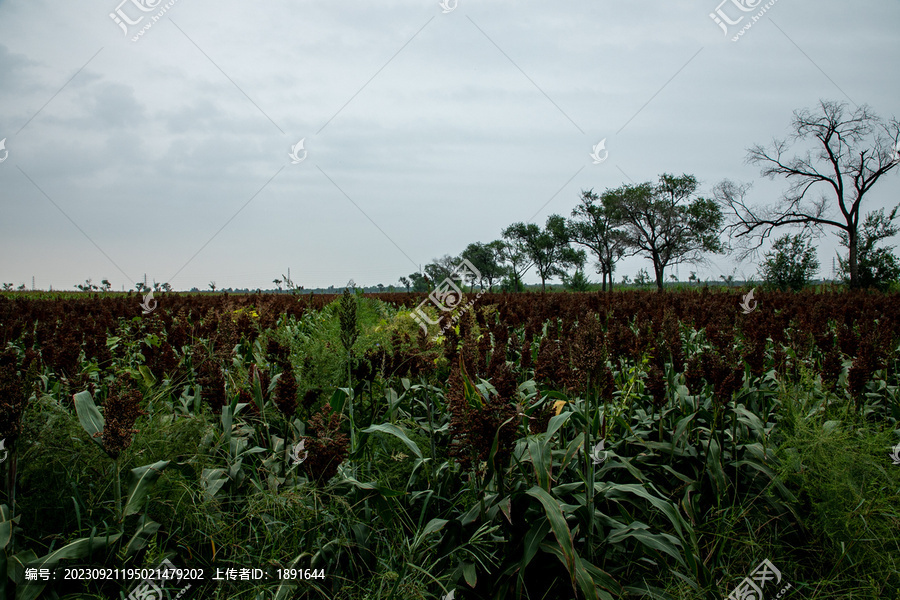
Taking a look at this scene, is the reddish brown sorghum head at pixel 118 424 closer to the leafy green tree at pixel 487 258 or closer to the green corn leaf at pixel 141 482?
the green corn leaf at pixel 141 482

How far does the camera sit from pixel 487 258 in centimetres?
8062

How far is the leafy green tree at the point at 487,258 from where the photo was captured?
260 feet

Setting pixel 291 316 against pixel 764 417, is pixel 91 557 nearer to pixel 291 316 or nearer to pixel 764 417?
pixel 764 417

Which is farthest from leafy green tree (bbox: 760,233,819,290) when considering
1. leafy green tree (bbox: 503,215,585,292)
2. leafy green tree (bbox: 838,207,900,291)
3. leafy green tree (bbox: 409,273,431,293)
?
leafy green tree (bbox: 503,215,585,292)

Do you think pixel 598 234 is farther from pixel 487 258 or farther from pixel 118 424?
pixel 118 424

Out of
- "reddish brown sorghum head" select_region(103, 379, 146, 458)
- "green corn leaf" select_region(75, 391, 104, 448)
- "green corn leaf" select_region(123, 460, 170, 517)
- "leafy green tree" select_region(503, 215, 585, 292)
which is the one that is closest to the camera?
"reddish brown sorghum head" select_region(103, 379, 146, 458)

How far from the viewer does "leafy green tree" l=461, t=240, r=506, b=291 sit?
7931cm

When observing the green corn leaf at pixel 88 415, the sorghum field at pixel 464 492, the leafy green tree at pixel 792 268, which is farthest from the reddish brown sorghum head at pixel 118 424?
the leafy green tree at pixel 792 268

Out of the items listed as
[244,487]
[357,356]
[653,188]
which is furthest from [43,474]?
[653,188]

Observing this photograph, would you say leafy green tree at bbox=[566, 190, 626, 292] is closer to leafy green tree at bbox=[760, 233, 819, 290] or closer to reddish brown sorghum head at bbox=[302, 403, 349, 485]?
leafy green tree at bbox=[760, 233, 819, 290]

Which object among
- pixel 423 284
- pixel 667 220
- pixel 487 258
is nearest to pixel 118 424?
pixel 423 284

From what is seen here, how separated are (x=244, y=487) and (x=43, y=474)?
3.51 feet

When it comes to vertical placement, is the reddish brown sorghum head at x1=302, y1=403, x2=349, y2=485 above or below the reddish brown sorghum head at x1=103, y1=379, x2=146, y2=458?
below

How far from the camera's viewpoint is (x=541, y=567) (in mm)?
2398
